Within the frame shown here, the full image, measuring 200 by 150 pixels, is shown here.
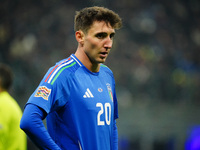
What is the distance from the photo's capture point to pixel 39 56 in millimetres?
12367

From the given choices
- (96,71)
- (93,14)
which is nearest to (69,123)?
(96,71)

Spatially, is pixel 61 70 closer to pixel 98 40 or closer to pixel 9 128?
pixel 98 40

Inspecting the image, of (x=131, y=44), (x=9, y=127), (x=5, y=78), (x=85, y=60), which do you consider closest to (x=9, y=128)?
(x=9, y=127)

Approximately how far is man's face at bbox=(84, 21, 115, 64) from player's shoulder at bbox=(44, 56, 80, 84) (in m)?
0.13

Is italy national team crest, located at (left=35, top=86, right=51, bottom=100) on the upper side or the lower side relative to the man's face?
lower

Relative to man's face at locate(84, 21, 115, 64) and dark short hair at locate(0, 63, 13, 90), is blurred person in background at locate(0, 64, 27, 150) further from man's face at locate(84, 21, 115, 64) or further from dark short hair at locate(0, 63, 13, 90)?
man's face at locate(84, 21, 115, 64)

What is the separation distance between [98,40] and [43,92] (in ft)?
1.73

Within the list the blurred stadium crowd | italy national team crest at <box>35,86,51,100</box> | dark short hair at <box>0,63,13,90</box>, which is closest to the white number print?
italy national team crest at <box>35,86,51,100</box>

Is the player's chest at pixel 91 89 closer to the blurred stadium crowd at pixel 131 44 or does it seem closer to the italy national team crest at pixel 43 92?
the italy national team crest at pixel 43 92

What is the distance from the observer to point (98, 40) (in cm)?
232

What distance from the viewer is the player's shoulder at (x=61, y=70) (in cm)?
212

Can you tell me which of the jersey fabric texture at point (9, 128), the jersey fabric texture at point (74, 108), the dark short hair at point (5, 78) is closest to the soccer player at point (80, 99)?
the jersey fabric texture at point (74, 108)

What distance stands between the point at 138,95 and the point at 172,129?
7.19 feet

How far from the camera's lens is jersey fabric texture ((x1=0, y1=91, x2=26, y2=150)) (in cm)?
378
